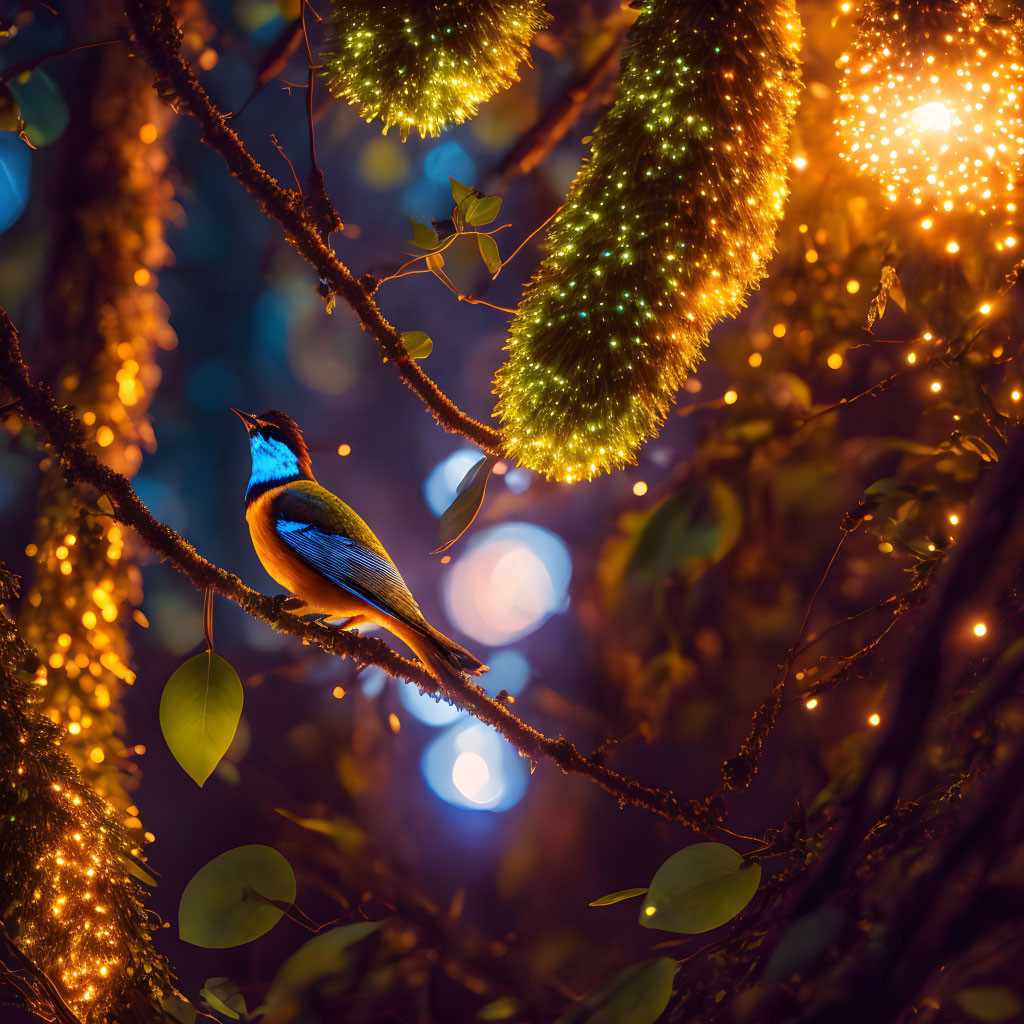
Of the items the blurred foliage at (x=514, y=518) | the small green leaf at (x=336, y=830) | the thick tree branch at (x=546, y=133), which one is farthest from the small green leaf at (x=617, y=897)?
the thick tree branch at (x=546, y=133)

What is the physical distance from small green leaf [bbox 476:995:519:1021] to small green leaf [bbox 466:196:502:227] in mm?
656

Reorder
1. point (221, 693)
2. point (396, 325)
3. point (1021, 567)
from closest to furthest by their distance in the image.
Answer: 1. point (1021, 567)
2. point (221, 693)
3. point (396, 325)

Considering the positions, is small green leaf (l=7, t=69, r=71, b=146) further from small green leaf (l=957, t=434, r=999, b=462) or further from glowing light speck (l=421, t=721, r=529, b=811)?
small green leaf (l=957, t=434, r=999, b=462)

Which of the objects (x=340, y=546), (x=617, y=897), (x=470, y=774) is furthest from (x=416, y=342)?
(x=617, y=897)

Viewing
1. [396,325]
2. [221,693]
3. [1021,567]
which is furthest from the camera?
[396,325]

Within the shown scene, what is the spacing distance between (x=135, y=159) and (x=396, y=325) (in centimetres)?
29

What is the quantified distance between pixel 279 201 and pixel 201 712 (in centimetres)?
43

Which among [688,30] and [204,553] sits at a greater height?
[688,30]

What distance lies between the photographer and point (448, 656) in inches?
19.7

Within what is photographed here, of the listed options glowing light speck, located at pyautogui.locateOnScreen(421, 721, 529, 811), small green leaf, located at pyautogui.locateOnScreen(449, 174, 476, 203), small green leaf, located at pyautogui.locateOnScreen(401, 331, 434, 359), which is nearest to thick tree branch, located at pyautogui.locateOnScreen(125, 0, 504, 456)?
small green leaf, located at pyautogui.locateOnScreen(401, 331, 434, 359)

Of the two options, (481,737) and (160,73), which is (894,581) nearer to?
(481,737)

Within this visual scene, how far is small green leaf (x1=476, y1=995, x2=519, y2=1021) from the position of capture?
1.69 ft

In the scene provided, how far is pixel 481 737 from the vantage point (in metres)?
0.57

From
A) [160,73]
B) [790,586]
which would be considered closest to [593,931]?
[790,586]
